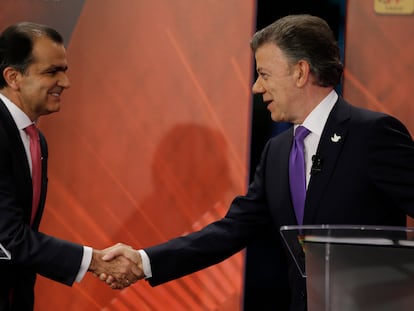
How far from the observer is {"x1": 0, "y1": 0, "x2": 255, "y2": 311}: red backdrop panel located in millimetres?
3672

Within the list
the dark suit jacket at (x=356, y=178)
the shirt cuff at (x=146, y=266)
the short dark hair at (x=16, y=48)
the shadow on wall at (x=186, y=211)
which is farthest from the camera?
the shadow on wall at (x=186, y=211)

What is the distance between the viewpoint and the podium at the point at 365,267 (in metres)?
1.64

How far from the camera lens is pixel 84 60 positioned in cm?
381

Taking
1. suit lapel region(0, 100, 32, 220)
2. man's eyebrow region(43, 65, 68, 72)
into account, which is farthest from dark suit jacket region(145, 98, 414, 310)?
man's eyebrow region(43, 65, 68, 72)

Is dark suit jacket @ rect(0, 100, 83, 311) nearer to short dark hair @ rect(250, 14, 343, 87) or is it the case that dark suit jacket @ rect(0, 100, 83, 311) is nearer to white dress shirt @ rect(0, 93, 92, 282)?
white dress shirt @ rect(0, 93, 92, 282)

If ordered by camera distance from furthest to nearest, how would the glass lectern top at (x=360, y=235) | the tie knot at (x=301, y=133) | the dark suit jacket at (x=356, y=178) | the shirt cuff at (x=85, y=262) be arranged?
the shirt cuff at (x=85, y=262)
the tie knot at (x=301, y=133)
the dark suit jacket at (x=356, y=178)
the glass lectern top at (x=360, y=235)

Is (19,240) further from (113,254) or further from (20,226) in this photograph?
(113,254)

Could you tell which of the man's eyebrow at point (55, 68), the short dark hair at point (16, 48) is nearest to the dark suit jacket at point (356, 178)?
the man's eyebrow at point (55, 68)

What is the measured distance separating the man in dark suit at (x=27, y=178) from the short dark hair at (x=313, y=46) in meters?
1.02

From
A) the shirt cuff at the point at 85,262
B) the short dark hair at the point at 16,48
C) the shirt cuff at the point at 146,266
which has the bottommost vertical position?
the shirt cuff at the point at 146,266

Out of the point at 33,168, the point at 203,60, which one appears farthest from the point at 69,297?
the point at 203,60

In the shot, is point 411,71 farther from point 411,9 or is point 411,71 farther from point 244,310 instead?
point 244,310

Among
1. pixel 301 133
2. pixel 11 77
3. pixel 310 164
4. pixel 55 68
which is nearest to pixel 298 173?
pixel 310 164

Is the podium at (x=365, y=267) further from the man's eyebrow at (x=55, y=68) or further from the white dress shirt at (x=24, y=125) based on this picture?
the man's eyebrow at (x=55, y=68)
